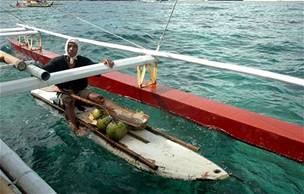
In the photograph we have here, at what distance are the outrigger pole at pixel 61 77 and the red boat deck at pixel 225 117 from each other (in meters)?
1.10

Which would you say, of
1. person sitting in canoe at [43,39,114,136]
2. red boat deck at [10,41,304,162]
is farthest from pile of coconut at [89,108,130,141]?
red boat deck at [10,41,304,162]

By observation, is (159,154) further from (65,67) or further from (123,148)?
(65,67)

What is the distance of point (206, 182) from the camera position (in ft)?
19.7

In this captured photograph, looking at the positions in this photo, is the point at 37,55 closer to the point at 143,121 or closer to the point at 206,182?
the point at 143,121

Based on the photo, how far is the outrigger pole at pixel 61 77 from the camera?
20.5ft


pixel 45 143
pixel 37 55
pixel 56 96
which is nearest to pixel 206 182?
pixel 45 143

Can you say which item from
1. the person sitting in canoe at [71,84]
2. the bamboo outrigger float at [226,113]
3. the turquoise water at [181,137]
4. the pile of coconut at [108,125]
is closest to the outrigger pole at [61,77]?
the person sitting in canoe at [71,84]

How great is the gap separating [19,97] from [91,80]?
7.25ft

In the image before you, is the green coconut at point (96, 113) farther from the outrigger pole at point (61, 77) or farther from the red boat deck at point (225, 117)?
the red boat deck at point (225, 117)

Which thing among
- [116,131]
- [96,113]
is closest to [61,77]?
[96,113]

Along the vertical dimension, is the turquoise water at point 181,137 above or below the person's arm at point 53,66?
below

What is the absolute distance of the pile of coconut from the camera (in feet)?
22.5

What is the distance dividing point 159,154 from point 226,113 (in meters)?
2.19

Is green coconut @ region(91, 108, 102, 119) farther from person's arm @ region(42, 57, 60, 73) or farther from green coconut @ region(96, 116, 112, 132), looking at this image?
person's arm @ region(42, 57, 60, 73)
